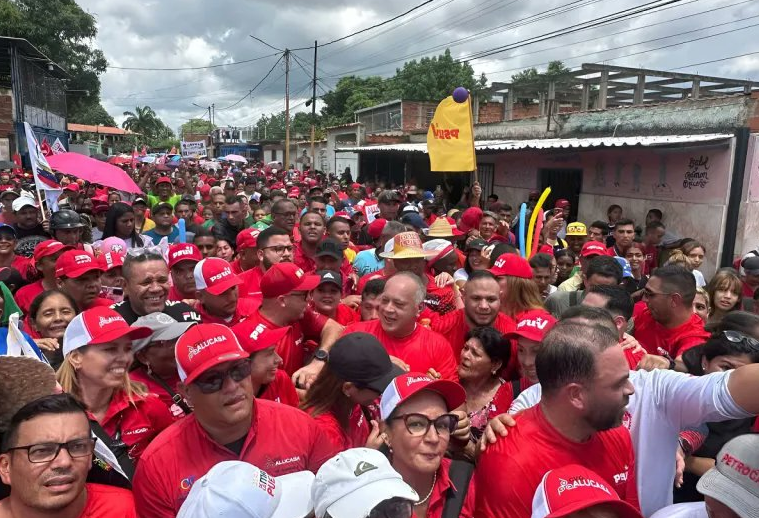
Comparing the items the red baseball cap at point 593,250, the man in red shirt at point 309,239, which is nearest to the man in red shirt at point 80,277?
the man in red shirt at point 309,239

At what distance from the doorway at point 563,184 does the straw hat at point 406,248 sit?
891cm

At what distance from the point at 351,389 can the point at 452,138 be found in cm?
639

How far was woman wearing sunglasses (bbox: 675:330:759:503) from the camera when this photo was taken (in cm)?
261

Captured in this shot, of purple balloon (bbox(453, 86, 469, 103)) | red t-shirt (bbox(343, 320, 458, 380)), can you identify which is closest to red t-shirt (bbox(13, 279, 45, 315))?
red t-shirt (bbox(343, 320, 458, 380))

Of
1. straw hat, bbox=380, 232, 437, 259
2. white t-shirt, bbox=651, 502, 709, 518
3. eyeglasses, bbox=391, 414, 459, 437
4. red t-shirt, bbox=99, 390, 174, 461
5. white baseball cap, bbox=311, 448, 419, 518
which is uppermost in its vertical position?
straw hat, bbox=380, 232, 437, 259

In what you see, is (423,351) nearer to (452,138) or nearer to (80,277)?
(80,277)

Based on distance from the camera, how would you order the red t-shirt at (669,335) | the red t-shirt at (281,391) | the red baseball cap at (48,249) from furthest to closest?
the red baseball cap at (48,249)
the red t-shirt at (669,335)
the red t-shirt at (281,391)

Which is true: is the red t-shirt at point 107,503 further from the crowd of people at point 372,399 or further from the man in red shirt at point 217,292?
the man in red shirt at point 217,292

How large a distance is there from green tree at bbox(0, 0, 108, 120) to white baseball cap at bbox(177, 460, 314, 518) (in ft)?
127

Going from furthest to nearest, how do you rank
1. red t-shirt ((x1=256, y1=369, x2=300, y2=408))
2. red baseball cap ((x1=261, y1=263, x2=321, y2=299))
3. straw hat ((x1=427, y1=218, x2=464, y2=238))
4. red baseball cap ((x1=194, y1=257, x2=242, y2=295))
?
straw hat ((x1=427, y1=218, x2=464, y2=238)), red baseball cap ((x1=194, y1=257, x2=242, y2=295)), red baseball cap ((x1=261, y1=263, x2=321, y2=299)), red t-shirt ((x1=256, y1=369, x2=300, y2=408))

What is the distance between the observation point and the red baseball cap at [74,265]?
4.04 metres

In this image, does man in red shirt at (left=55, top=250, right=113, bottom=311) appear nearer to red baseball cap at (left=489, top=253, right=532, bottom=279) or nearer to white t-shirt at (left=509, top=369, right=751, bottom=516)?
red baseball cap at (left=489, top=253, right=532, bottom=279)

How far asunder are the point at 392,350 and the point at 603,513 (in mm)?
1900

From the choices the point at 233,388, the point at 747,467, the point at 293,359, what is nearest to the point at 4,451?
the point at 233,388
